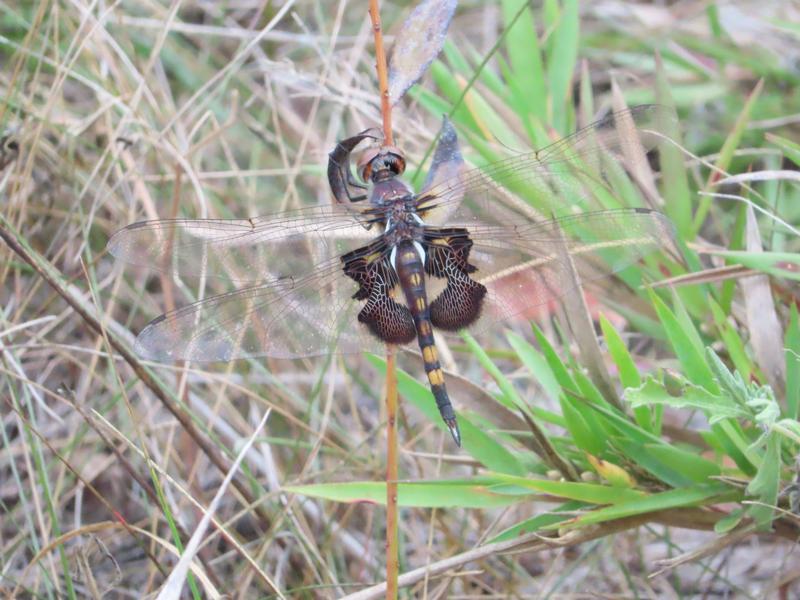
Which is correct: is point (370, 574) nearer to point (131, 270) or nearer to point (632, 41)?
point (131, 270)

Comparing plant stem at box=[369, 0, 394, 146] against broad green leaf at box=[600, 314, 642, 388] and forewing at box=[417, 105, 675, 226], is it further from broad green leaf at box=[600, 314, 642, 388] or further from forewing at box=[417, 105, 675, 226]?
broad green leaf at box=[600, 314, 642, 388]

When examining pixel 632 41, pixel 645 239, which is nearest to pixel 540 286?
pixel 645 239

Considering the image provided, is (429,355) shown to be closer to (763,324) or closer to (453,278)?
(453,278)

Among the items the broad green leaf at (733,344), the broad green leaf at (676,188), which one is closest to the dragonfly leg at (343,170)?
the broad green leaf at (733,344)

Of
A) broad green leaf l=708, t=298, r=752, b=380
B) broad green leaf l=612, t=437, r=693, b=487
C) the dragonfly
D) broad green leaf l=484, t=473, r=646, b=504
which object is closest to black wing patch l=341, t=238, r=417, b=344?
the dragonfly

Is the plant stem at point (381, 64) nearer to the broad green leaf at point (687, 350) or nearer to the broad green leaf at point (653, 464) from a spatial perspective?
the broad green leaf at point (687, 350)
